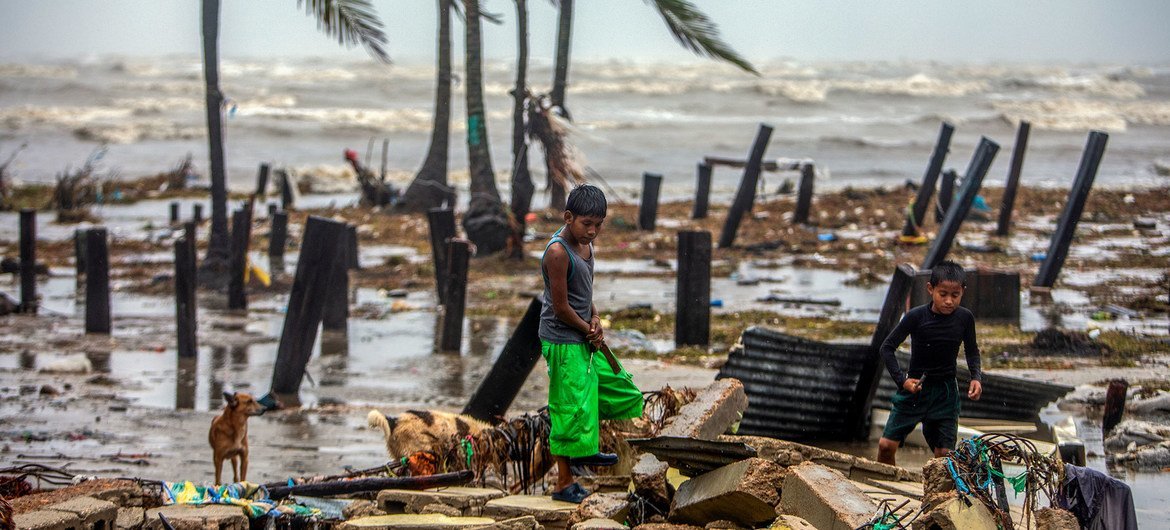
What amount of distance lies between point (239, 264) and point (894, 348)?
946cm

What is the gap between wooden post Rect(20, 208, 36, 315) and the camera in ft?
44.7

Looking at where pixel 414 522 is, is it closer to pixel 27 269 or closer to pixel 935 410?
pixel 935 410

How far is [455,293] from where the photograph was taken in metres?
10.6

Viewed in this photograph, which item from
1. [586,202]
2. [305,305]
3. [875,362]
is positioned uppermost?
[586,202]

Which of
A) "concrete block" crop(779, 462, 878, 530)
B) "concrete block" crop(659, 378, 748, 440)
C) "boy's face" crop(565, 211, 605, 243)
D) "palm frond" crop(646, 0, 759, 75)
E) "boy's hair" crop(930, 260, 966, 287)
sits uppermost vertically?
"palm frond" crop(646, 0, 759, 75)

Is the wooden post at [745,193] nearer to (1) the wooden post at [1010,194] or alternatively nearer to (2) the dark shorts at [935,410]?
(1) the wooden post at [1010,194]

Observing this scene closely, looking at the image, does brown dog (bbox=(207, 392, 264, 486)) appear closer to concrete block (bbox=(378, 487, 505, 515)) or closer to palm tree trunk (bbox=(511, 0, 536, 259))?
concrete block (bbox=(378, 487, 505, 515))

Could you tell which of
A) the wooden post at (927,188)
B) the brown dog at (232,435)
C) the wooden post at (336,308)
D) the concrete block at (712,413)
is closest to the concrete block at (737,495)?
the concrete block at (712,413)

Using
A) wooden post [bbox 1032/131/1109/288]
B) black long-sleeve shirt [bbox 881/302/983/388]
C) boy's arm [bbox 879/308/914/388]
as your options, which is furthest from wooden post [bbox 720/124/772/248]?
black long-sleeve shirt [bbox 881/302/983/388]

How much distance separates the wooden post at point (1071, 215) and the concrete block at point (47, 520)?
10.4 m

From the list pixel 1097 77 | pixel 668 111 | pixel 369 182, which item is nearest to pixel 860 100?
pixel 668 111

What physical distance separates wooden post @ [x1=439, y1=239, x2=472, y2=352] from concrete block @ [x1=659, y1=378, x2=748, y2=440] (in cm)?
479

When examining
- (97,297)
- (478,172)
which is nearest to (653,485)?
(97,297)

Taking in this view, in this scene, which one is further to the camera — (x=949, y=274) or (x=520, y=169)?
(x=520, y=169)
